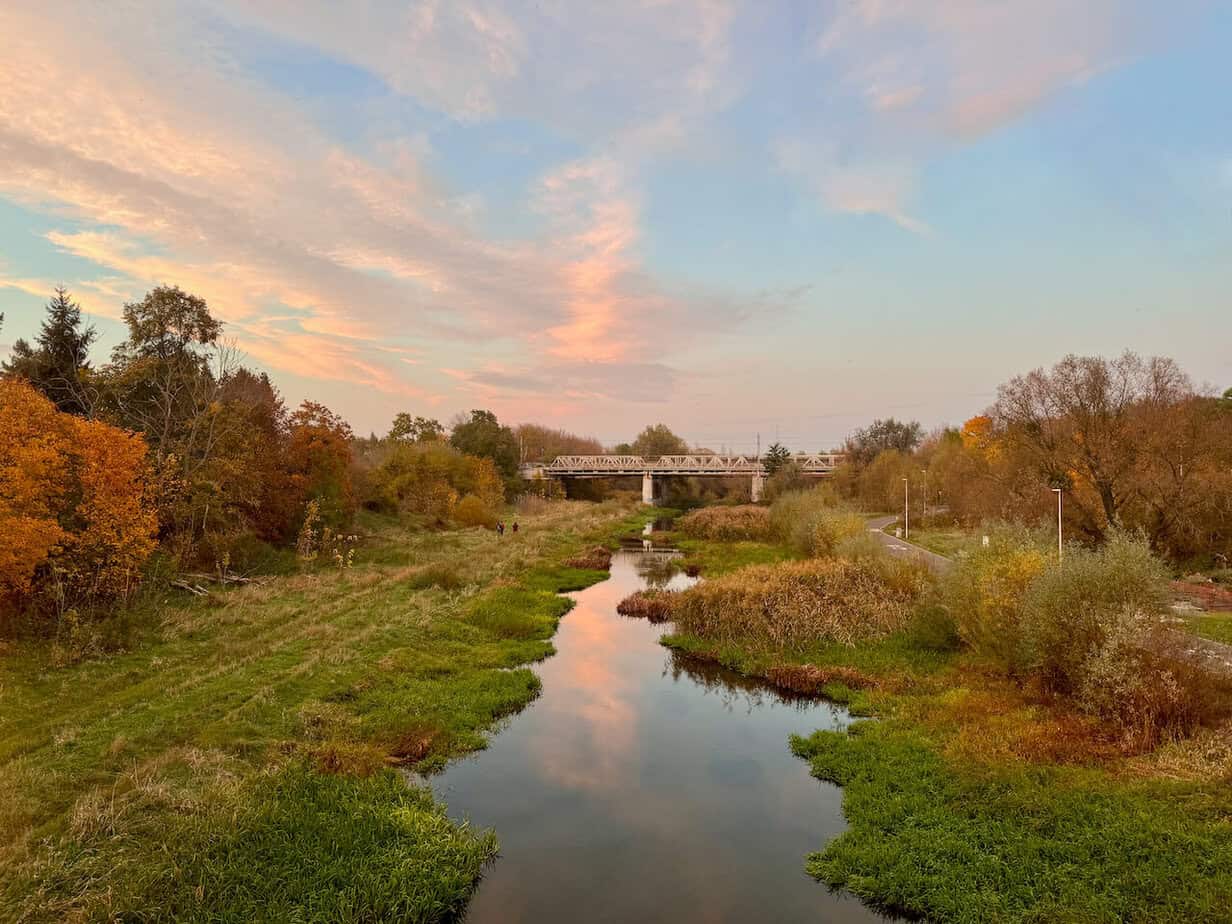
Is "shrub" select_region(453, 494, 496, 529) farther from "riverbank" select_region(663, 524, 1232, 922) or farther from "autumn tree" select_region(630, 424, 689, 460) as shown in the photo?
"autumn tree" select_region(630, 424, 689, 460)

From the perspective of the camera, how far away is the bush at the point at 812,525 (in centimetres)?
3485

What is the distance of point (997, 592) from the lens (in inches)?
650

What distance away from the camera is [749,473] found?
10262cm

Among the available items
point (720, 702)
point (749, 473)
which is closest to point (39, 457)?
point (720, 702)

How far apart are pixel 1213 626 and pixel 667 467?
3348 inches

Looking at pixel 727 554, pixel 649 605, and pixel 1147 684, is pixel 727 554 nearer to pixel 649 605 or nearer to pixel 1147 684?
pixel 649 605

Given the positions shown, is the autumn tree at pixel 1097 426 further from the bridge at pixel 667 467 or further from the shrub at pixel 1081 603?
the bridge at pixel 667 467

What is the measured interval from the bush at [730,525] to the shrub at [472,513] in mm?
17797

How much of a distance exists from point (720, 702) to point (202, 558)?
72.6 feet

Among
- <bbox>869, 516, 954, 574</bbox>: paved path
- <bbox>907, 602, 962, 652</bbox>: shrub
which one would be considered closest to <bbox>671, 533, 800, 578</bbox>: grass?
<bbox>869, 516, 954, 574</bbox>: paved path

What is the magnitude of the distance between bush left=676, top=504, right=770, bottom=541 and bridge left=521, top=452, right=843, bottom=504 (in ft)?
117

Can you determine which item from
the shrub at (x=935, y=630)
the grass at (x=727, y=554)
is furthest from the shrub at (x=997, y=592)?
the grass at (x=727, y=554)

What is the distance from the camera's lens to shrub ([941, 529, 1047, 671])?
1598 cm

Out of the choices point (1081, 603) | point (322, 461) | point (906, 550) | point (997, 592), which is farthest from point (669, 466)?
point (1081, 603)
